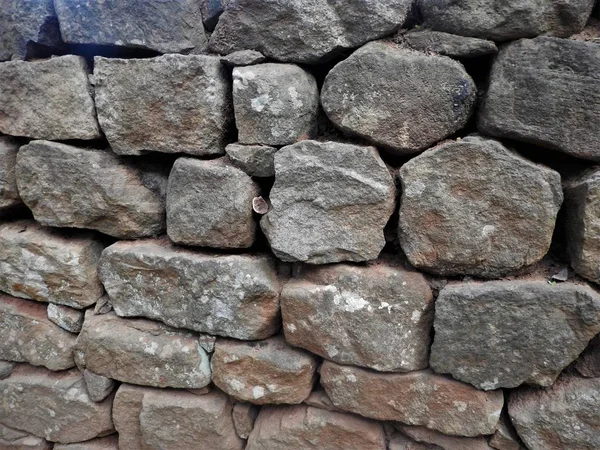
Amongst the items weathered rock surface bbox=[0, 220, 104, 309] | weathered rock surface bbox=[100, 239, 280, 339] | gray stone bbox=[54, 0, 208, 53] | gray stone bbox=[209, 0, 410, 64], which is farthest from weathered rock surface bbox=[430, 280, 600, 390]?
weathered rock surface bbox=[0, 220, 104, 309]

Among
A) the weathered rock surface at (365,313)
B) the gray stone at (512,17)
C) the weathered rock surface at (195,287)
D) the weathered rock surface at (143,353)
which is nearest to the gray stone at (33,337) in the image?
the weathered rock surface at (143,353)

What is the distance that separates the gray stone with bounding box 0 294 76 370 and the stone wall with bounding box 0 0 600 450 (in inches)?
0.7

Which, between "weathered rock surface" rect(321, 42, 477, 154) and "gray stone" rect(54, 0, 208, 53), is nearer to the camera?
"weathered rock surface" rect(321, 42, 477, 154)

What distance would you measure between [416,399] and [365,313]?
366mm

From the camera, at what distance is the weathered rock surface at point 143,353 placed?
1634mm

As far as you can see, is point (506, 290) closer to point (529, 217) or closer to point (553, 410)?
point (529, 217)

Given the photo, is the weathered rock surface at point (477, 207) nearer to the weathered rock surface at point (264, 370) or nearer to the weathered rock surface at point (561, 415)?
the weathered rock surface at point (561, 415)

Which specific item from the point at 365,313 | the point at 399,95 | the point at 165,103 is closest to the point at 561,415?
the point at 365,313

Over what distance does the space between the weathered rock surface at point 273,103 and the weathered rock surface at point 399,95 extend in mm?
93

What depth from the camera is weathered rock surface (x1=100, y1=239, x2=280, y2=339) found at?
4.92ft

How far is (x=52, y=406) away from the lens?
72.9 inches

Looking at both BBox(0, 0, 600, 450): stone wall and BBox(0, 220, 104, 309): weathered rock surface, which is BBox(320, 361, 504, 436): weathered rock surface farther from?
BBox(0, 220, 104, 309): weathered rock surface

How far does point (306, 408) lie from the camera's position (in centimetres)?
164

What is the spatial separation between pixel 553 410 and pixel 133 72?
6.03 feet
